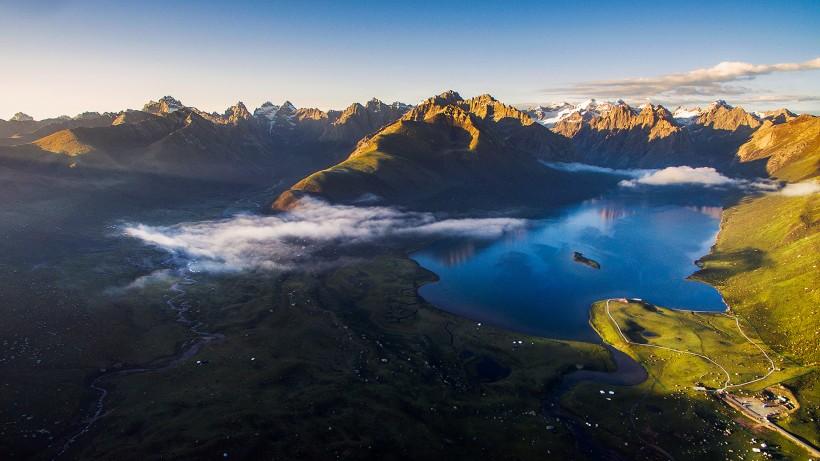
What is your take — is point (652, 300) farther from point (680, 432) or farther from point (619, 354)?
point (680, 432)

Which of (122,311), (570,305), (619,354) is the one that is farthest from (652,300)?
(122,311)

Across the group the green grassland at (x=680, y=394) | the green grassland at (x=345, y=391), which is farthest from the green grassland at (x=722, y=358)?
the green grassland at (x=345, y=391)

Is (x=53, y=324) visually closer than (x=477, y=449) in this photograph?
No

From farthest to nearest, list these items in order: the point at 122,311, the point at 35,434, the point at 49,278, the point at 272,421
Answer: the point at 49,278, the point at 122,311, the point at 272,421, the point at 35,434

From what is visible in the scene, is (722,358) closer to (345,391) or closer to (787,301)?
(787,301)

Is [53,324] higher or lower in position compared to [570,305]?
higher

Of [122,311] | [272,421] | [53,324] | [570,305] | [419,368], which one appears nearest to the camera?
[272,421]
